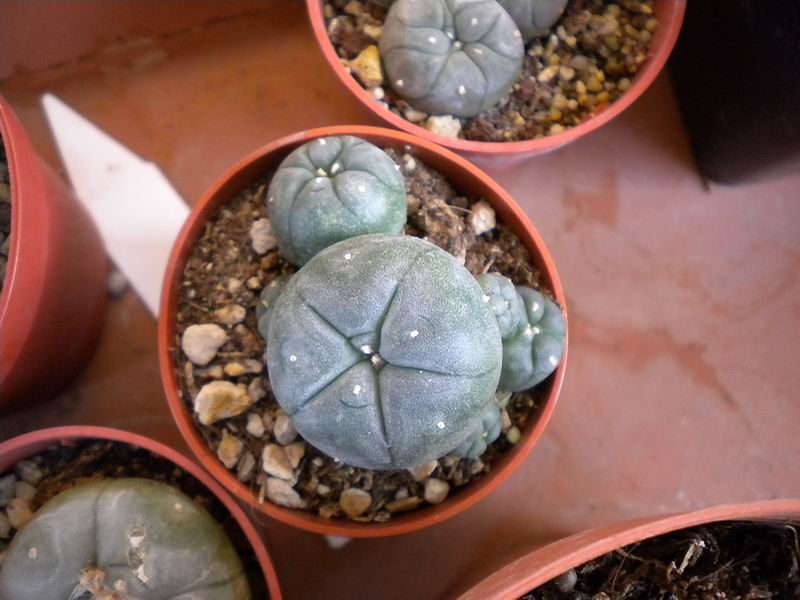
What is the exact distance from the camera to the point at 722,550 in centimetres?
97

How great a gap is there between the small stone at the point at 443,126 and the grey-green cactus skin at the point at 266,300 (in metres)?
0.40

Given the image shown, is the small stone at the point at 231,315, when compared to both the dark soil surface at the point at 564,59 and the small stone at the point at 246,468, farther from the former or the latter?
the dark soil surface at the point at 564,59

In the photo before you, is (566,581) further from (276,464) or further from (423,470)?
(276,464)

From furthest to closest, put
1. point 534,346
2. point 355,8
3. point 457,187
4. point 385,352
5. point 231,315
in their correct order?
point 355,8
point 457,187
point 231,315
point 534,346
point 385,352

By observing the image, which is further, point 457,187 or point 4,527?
point 457,187

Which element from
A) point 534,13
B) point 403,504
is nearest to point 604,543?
point 403,504

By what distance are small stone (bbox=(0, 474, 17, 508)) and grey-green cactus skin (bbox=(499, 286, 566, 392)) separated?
2.62 feet

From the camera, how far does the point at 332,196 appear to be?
3.13ft

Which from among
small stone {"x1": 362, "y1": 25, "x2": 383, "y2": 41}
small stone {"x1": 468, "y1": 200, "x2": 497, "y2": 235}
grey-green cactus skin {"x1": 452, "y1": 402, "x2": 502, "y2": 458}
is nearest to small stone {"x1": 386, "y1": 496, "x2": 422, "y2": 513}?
grey-green cactus skin {"x1": 452, "y1": 402, "x2": 502, "y2": 458}

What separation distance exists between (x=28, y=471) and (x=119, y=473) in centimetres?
15

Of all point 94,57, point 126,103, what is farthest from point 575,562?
point 94,57

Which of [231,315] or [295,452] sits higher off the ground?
[231,315]

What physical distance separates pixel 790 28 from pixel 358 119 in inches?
33.5

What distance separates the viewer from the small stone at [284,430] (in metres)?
1.08
